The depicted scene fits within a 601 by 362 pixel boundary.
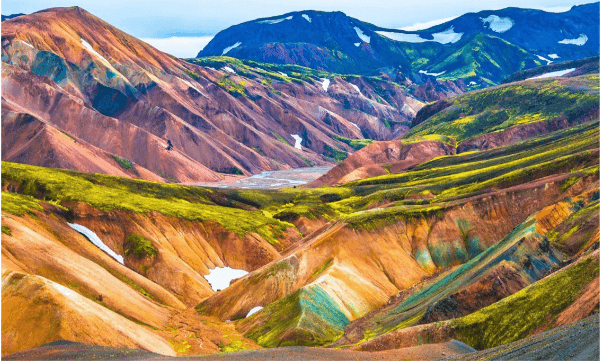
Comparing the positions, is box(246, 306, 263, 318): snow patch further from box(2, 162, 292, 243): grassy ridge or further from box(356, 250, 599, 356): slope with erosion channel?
box(2, 162, 292, 243): grassy ridge

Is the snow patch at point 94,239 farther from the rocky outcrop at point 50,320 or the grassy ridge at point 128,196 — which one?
the rocky outcrop at point 50,320

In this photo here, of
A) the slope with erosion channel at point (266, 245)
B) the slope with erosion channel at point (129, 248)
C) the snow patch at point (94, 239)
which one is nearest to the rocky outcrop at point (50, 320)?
the slope with erosion channel at point (129, 248)

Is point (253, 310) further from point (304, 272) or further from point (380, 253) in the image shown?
point (380, 253)

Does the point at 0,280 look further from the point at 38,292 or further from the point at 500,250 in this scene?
the point at 500,250

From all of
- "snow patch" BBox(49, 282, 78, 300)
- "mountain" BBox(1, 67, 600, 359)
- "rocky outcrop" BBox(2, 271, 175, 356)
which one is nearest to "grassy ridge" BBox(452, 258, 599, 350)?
"mountain" BBox(1, 67, 600, 359)

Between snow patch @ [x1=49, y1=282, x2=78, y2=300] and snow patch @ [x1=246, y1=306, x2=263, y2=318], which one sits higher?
snow patch @ [x1=49, y1=282, x2=78, y2=300]
